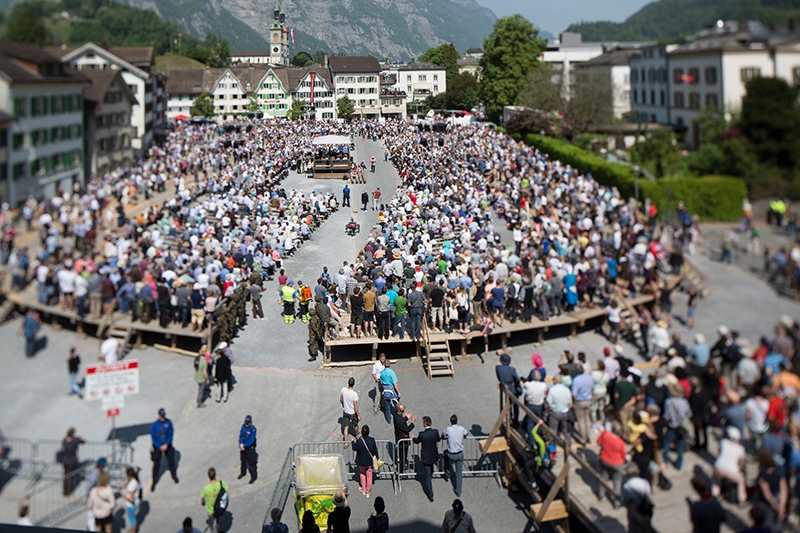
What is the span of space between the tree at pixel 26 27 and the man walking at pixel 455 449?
8.10m

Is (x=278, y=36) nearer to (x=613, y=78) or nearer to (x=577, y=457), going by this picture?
(x=613, y=78)

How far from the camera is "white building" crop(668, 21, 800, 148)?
3.61 metres

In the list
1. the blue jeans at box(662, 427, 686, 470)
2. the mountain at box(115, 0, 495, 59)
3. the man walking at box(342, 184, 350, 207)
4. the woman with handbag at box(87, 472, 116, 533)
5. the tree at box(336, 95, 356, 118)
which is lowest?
the woman with handbag at box(87, 472, 116, 533)

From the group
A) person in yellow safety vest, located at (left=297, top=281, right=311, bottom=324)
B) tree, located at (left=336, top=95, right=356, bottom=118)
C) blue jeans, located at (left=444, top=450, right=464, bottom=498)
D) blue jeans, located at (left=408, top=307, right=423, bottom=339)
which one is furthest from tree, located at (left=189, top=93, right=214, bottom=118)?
tree, located at (left=336, top=95, right=356, bottom=118)

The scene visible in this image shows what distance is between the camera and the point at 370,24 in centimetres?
675

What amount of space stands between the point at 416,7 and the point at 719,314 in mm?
4394

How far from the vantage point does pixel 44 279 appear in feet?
13.4

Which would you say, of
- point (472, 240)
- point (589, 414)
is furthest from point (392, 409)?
point (472, 240)

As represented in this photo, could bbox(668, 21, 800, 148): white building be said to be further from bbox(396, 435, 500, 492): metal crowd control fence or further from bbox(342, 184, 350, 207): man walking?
bbox(342, 184, 350, 207): man walking

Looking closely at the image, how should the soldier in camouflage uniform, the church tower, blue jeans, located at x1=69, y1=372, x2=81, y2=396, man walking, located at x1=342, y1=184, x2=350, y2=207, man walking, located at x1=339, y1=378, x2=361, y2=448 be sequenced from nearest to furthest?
blue jeans, located at x1=69, y1=372, x2=81, y2=396, the church tower, man walking, located at x1=339, y1=378, x2=361, y2=448, the soldier in camouflage uniform, man walking, located at x1=342, y1=184, x2=350, y2=207

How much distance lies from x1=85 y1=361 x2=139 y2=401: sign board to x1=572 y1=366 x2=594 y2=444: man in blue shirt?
388 cm

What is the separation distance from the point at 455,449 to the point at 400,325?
18.8ft

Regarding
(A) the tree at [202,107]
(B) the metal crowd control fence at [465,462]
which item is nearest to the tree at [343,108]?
(B) the metal crowd control fence at [465,462]

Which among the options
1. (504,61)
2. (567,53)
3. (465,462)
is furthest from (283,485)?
(504,61)
